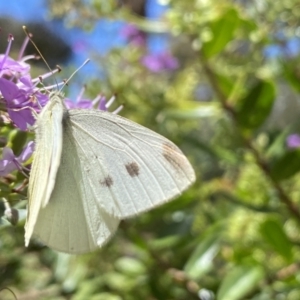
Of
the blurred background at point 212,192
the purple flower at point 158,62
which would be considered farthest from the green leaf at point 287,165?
the purple flower at point 158,62

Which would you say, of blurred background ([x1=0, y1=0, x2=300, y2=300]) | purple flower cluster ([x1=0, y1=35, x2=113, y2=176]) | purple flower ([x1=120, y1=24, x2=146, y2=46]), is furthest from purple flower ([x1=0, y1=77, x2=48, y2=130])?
purple flower ([x1=120, y1=24, x2=146, y2=46])

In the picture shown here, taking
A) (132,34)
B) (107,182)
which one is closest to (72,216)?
(107,182)

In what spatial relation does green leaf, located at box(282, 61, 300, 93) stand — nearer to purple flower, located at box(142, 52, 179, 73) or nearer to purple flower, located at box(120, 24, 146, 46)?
purple flower, located at box(142, 52, 179, 73)

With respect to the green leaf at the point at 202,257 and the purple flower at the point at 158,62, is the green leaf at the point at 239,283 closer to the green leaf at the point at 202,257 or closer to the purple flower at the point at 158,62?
the green leaf at the point at 202,257

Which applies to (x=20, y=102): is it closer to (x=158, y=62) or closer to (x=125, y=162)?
(x=125, y=162)

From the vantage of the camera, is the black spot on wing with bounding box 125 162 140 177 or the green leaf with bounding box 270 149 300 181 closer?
the black spot on wing with bounding box 125 162 140 177
